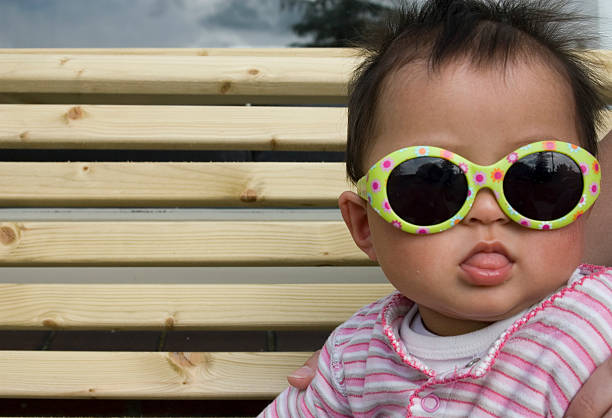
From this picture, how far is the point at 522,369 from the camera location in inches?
38.5

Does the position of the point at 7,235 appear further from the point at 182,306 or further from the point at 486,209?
the point at 486,209

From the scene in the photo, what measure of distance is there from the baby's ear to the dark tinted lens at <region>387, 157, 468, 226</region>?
169 millimetres

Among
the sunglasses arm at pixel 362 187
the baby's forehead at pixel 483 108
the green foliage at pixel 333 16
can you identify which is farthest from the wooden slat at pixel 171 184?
the green foliage at pixel 333 16

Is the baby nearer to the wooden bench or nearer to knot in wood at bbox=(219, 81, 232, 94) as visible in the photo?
the wooden bench

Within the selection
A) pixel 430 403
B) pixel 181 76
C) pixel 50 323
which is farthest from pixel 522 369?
pixel 181 76

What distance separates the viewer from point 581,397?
0.95 meters

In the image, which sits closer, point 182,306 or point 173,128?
point 182,306

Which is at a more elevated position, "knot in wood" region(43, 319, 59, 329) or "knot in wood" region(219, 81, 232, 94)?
"knot in wood" region(219, 81, 232, 94)

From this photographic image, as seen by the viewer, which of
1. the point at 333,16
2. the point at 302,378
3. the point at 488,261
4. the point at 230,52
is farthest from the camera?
the point at 333,16

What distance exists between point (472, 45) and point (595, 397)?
534 millimetres

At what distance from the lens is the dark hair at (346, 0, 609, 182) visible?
98cm

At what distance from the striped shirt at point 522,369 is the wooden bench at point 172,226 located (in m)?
0.48

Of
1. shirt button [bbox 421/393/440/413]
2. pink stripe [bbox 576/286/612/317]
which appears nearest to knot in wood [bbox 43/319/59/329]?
shirt button [bbox 421/393/440/413]

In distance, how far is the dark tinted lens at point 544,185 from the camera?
0.93m
